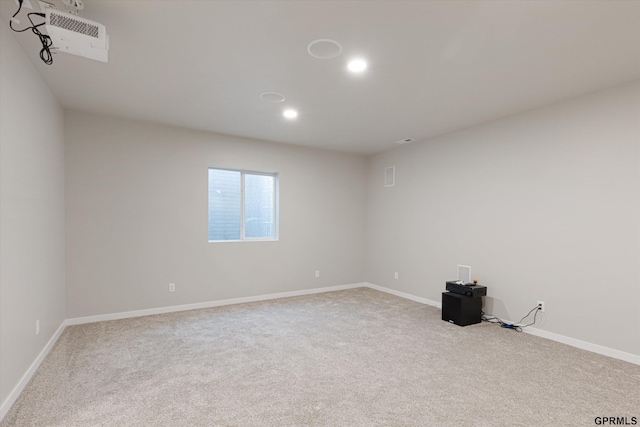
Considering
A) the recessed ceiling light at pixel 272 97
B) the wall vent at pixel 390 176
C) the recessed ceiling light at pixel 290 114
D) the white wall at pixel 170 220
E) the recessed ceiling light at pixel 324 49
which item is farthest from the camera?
the wall vent at pixel 390 176

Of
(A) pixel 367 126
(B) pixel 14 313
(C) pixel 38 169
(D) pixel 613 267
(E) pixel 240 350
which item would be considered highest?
(A) pixel 367 126

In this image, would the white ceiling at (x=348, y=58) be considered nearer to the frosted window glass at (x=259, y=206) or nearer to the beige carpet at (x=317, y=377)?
the frosted window glass at (x=259, y=206)

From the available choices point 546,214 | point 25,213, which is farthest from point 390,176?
point 25,213

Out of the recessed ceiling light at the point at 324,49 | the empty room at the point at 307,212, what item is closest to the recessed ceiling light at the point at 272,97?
the empty room at the point at 307,212

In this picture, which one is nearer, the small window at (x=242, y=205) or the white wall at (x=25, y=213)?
the white wall at (x=25, y=213)

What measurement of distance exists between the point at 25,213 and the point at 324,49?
8.71 ft

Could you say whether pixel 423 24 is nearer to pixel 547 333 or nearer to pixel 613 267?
pixel 613 267

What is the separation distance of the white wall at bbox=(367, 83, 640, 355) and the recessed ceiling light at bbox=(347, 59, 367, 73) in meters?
2.32

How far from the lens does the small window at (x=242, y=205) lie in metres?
4.90

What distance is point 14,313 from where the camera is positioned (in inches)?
90.2

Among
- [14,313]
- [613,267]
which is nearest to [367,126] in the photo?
[613,267]

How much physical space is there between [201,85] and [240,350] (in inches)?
102

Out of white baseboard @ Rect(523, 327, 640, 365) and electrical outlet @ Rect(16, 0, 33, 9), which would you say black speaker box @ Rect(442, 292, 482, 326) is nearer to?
white baseboard @ Rect(523, 327, 640, 365)

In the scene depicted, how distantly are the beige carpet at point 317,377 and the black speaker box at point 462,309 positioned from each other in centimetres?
12
